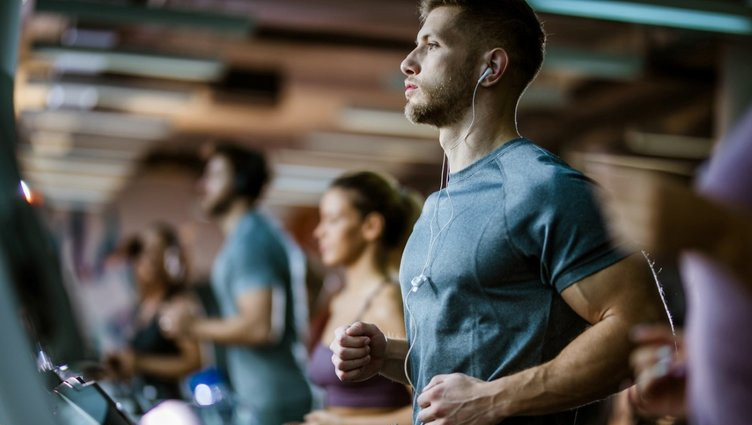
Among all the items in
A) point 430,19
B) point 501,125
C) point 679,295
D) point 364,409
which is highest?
point 430,19

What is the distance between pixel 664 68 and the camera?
25.3 ft

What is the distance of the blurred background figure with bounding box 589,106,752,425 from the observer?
3.18ft

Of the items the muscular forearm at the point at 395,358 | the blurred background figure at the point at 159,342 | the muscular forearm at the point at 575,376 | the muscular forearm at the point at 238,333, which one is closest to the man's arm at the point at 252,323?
the muscular forearm at the point at 238,333

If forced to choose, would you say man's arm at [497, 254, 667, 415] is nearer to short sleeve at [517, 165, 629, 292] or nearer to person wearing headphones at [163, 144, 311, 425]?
short sleeve at [517, 165, 629, 292]

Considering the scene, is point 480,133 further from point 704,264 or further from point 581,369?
point 704,264

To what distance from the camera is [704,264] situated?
3.52 feet

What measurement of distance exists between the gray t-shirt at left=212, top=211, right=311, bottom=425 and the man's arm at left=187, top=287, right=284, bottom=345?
0.05ft

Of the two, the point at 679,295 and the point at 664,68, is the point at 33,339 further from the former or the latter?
the point at 664,68

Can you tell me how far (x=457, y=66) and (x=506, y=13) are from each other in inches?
4.0

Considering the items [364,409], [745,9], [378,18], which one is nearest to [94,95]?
[378,18]

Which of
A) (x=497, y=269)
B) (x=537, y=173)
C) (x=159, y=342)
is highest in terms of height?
(x=537, y=173)


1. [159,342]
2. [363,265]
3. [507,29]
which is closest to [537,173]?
[507,29]

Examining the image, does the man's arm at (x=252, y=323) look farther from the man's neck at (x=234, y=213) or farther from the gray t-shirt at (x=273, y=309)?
the man's neck at (x=234, y=213)

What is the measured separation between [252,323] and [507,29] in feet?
6.66
